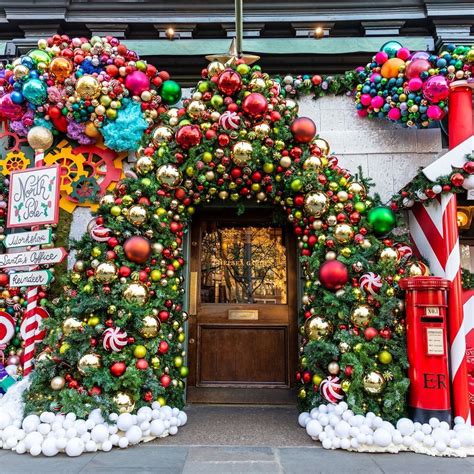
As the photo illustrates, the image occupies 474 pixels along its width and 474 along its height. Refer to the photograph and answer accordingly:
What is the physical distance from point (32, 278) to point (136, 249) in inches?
43.0

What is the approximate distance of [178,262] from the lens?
195 inches

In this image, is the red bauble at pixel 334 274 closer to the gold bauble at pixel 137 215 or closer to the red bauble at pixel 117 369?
the gold bauble at pixel 137 215

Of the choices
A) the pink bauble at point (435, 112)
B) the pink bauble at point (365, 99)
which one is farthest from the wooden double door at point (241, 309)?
the pink bauble at point (435, 112)

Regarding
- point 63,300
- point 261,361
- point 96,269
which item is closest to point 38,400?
point 63,300

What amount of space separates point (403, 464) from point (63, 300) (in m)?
3.84

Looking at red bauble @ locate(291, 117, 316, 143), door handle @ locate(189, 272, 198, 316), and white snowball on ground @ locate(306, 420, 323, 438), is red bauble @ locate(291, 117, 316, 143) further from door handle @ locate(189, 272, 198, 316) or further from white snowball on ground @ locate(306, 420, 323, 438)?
white snowball on ground @ locate(306, 420, 323, 438)

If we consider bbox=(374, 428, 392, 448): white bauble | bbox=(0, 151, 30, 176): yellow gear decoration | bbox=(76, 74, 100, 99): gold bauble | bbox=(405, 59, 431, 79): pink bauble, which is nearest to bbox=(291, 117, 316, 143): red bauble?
bbox=(405, 59, 431, 79): pink bauble

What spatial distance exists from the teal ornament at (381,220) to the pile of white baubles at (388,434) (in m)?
2.03

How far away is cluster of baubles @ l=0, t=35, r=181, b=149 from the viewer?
16.9 ft

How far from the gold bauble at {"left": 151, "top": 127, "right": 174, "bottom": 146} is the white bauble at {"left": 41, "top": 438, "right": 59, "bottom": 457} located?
3350mm

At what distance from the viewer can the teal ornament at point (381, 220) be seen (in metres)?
4.73

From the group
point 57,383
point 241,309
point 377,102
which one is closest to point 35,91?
point 57,383

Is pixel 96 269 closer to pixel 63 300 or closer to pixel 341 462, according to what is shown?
pixel 63 300

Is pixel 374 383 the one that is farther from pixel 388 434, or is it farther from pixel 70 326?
pixel 70 326
